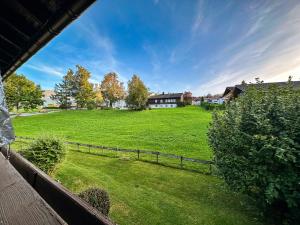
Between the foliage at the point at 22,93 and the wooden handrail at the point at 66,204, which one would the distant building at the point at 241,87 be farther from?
the foliage at the point at 22,93

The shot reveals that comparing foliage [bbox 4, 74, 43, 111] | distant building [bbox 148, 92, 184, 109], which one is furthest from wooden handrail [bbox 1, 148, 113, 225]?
distant building [bbox 148, 92, 184, 109]

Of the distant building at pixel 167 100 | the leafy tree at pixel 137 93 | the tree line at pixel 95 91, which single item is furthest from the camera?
the distant building at pixel 167 100

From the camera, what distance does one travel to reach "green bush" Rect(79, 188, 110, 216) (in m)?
6.02

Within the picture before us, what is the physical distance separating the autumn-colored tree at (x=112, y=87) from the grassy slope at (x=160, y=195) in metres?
46.8

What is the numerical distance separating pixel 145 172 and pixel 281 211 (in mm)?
8034

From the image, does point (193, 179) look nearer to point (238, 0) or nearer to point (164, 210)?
point (164, 210)

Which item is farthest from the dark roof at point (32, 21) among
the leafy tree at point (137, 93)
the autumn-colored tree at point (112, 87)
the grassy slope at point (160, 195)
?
the autumn-colored tree at point (112, 87)

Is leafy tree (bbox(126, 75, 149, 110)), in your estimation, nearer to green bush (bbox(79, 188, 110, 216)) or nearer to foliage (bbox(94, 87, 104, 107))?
foliage (bbox(94, 87, 104, 107))

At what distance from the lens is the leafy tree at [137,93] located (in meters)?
50.3

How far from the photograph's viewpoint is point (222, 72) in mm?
30547

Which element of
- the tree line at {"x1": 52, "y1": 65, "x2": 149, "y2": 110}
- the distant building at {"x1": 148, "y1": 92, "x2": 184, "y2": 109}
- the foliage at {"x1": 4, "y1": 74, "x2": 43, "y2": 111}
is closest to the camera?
the foliage at {"x1": 4, "y1": 74, "x2": 43, "y2": 111}

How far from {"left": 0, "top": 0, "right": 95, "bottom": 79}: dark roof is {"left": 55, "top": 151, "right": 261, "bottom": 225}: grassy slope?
707cm

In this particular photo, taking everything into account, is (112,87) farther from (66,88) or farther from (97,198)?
(97,198)

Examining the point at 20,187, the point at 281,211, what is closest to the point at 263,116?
the point at 281,211
